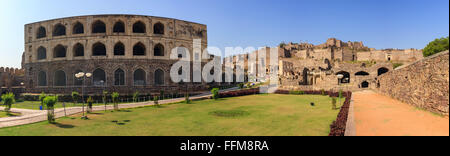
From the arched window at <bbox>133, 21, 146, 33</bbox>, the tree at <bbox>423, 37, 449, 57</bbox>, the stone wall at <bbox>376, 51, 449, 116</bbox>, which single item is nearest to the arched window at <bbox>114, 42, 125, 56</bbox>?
the arched window at <bbox>133, 21, 146, 33</bbox>

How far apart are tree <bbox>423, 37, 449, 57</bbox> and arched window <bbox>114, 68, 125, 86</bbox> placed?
60234 mm

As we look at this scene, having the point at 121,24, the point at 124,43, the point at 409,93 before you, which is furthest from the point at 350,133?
the point at 121,24

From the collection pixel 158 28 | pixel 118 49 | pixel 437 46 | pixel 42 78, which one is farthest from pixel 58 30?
pixel 437 46

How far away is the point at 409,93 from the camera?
13.3 metres

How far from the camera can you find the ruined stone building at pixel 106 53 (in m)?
27.5

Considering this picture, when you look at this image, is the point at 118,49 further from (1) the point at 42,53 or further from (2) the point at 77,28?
(1) the point at 42,53

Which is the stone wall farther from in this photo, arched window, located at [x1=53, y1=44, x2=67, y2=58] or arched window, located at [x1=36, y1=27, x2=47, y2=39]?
arched window, located at [x1=36, y1=27, x2=47, y2=39]

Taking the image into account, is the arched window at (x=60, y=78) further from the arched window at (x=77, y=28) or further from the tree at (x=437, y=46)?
the tree at (x=437, y=46)

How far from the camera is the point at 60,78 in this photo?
30.6 meters

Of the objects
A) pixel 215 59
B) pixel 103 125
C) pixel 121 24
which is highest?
pixel 121 24

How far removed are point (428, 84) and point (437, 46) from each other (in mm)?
49910
